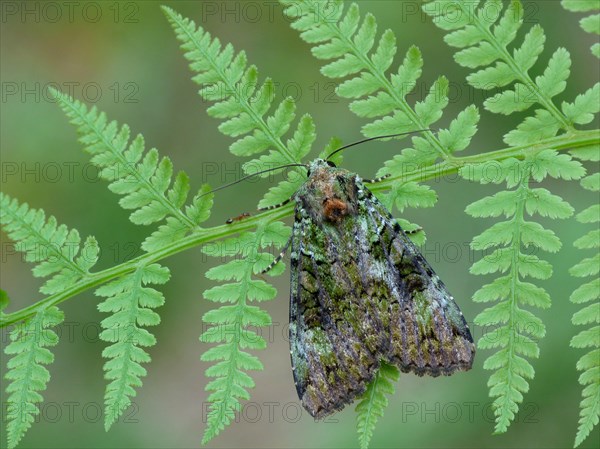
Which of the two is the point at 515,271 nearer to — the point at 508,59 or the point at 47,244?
the point at 508,59

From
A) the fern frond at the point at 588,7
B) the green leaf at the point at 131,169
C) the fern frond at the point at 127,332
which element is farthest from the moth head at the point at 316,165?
the fern frond at the point at 588,7

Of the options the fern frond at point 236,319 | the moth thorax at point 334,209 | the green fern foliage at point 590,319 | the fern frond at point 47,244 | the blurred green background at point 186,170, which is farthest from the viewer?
the blurred green background at point 186,170

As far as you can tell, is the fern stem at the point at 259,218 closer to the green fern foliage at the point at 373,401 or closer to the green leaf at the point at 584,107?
the green leaf at the point at 584,107

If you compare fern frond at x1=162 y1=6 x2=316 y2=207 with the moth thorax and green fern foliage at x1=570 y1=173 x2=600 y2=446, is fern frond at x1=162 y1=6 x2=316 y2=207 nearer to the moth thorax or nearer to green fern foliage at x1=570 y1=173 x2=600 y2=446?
the moth thorax

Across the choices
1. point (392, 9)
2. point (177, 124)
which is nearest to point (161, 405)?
point (177, 124)

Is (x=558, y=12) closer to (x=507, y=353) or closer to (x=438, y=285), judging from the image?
(x=438, y=285)

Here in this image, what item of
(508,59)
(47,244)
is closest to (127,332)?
(47,244)

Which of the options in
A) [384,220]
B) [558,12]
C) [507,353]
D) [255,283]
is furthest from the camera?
[558,12]
